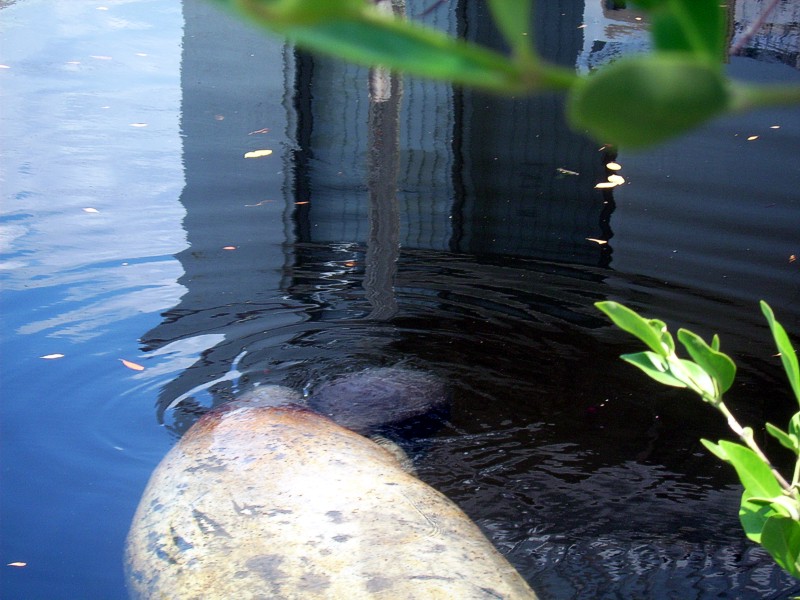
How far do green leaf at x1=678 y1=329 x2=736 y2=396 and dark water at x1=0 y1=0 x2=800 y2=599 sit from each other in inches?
85.4

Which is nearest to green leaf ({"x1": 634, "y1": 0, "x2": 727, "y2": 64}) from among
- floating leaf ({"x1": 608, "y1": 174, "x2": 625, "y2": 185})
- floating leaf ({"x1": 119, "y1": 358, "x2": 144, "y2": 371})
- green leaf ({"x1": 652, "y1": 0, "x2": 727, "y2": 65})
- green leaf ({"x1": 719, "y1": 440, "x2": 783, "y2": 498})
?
green leaf ({"x1": 652, "y1": 0, "x2": 727, "y2": 65})

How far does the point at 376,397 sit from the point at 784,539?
3.27 meters

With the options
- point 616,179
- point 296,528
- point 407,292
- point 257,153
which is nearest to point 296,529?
point 296,528

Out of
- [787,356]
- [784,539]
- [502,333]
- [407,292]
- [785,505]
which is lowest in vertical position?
[502,333]

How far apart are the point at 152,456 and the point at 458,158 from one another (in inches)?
229

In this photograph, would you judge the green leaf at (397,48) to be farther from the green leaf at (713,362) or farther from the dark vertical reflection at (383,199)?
the dark vertical reflection at (383,199)

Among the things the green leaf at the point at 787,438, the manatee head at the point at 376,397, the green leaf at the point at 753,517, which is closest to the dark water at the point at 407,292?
the manatee head at the point at 376,397

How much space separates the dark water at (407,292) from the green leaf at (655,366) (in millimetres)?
2054

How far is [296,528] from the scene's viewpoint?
3.04 metres

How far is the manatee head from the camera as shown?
4.62 m

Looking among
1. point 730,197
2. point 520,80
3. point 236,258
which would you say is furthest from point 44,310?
point 730,197

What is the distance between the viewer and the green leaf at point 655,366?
5.67 ft

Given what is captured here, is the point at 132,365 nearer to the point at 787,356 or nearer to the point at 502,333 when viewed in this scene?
the point at 502,333

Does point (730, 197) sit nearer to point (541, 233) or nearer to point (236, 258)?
point (541, 233)
